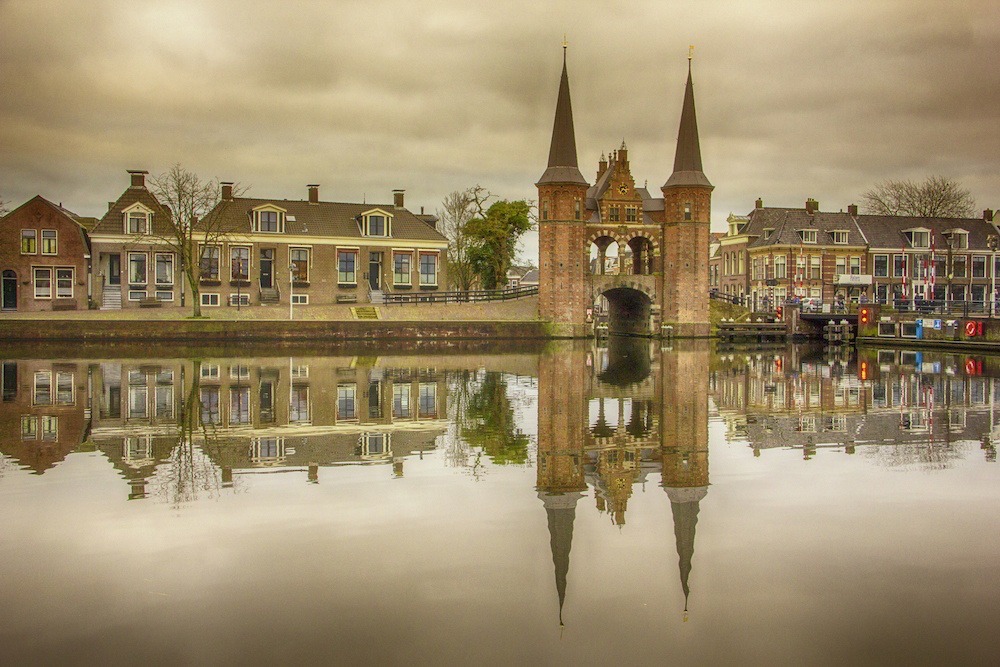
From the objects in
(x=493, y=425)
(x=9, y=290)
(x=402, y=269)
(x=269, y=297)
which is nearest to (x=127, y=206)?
(x=9, y=290)

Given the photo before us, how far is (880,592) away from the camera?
757 cm

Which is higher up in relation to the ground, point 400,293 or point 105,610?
point 400,293

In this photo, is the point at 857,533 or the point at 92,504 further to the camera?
the point at 92,504

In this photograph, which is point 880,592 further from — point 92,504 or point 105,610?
point 92,504

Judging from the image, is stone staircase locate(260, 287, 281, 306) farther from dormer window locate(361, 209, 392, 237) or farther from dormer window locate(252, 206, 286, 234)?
dormer window locate(361, 209, 392, 237)

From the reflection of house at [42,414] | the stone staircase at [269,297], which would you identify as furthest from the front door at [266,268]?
the reflection of house at [42,414]

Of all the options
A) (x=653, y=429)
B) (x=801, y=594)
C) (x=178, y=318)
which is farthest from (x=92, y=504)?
(x=178, y=318)

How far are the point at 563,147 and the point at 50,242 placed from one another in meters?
31.9

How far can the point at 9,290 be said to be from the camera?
5434cm

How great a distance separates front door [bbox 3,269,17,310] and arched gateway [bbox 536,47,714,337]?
104 ft

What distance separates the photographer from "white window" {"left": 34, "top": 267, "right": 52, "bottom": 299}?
179ft

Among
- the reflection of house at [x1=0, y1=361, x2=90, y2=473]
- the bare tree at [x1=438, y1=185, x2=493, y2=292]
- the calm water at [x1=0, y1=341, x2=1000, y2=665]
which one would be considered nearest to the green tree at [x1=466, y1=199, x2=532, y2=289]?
the bare tree at [x1=438, y1=185, x2=493, y2=292]

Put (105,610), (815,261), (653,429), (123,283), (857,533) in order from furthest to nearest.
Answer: (815,261) < (123,283) < (653,429) < (857,533) < (105,610)

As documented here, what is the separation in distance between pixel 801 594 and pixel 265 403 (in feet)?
49.7
